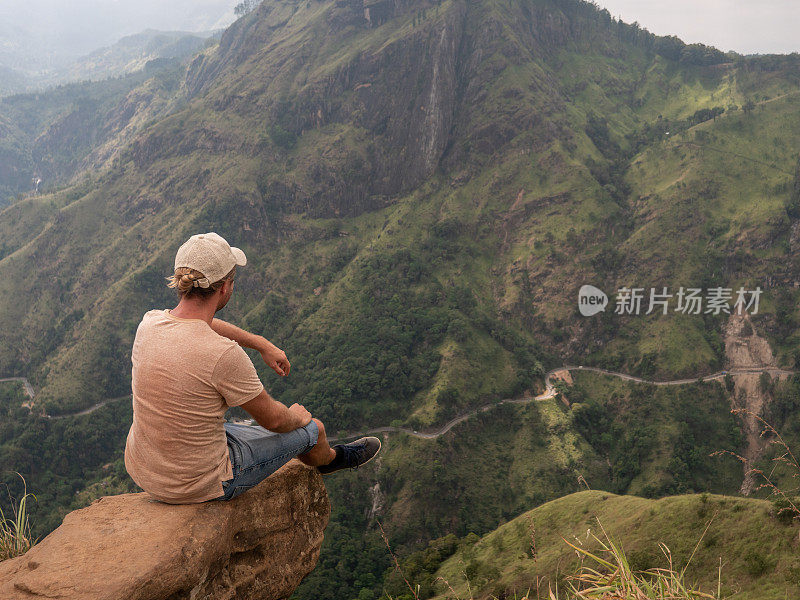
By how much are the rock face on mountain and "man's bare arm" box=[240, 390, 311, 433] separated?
3.98 feet

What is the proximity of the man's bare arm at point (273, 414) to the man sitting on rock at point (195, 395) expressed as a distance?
1 cm

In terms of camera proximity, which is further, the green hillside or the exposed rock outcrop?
the exposed rock outcrop

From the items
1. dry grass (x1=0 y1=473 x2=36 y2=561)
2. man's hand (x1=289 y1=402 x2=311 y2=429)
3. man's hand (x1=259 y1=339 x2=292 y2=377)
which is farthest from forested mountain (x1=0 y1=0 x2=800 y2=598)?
man's hand (x1=289 y1=402 x2=311 y2=429)

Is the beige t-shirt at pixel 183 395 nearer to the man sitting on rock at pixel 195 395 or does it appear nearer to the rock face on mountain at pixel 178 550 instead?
the man sitting on rock at pixel 195 395

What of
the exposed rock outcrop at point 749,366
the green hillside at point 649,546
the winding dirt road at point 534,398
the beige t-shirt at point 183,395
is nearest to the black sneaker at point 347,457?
the beige t-shirt at point 183,395

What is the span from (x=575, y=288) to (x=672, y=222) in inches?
838

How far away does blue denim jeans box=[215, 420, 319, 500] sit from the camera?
16.0ft

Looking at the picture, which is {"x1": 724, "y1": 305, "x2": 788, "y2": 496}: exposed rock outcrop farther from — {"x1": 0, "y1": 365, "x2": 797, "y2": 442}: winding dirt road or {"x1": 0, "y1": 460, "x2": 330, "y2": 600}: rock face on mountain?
{"x1": 0, "y1": 460, "x2": 330, "y2": 600}: rock face on mountain

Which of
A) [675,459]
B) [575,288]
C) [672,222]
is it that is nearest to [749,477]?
[675,459]

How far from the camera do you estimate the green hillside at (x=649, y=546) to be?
15164 millimetres

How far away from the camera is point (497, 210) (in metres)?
97.6

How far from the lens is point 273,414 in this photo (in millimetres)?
4559

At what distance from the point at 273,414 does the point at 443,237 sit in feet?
308

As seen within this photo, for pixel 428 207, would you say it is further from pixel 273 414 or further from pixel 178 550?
pixel 178 550
